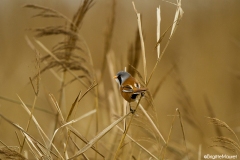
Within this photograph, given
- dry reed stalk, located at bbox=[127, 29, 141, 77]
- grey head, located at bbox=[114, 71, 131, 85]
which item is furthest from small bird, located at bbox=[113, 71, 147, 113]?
dry reed stalk, located at bbox=[127, 29, 141, 77]

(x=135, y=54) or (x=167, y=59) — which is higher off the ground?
(x=135, y=54)

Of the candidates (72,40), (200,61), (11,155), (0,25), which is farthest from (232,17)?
(11,155)

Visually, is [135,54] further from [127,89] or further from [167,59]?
[167,59]

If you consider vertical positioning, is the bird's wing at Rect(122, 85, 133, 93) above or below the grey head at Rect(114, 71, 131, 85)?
below

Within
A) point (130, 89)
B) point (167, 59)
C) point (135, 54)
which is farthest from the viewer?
point (167, 59)

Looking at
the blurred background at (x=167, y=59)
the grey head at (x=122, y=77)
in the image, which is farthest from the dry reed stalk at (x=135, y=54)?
the blurred background at (x=167, y=59)

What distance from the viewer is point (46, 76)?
4516 mm

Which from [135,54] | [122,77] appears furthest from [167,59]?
[122,77]

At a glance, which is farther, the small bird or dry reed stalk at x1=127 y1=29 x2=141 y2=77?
dry reed stalk at x1=127 y1=29 x2=141 y2=77

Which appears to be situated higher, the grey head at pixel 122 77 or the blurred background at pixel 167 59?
the grey head at pixel 122 77

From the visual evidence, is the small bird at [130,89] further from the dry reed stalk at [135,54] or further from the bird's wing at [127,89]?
the dry reed stalk at [135,54]

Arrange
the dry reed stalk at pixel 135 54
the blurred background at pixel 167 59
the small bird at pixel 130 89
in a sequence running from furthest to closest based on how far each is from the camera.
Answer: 1. the blurred background at pixel 167 59
2. the dry reed stalk at pixel 135 54
3. the small bird at pixel 130 89

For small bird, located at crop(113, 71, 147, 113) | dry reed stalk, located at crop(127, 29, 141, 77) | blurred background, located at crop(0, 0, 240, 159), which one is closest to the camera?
small bird, located at crop(113, 71, 147, 113)

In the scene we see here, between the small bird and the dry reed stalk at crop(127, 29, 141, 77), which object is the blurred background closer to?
the dry reed stalk at crop(127, 29, 141, 77)
